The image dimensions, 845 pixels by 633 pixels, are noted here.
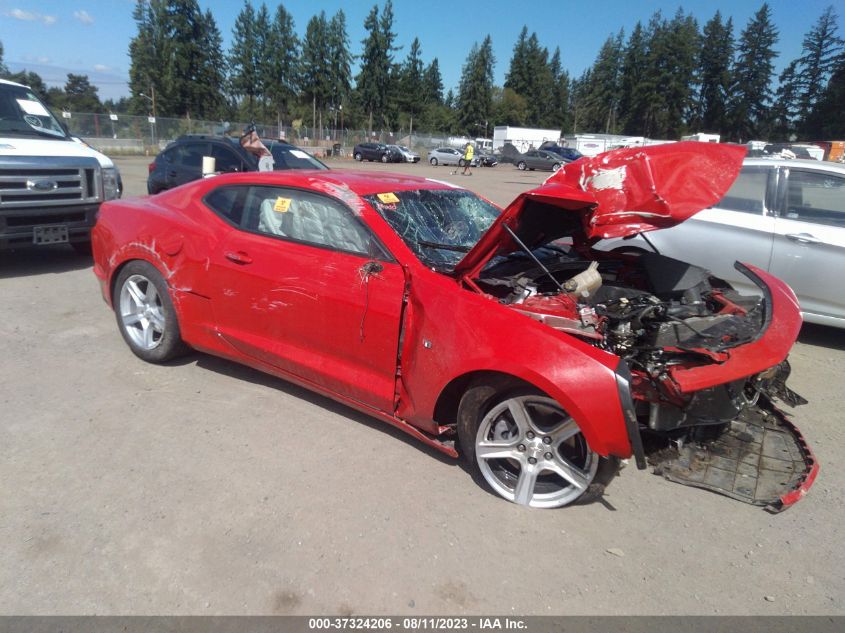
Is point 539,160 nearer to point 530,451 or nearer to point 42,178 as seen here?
point 42,178

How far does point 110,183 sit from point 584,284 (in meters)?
6.76

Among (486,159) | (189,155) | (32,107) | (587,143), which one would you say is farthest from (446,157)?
(32,107)

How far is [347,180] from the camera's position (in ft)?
11.5

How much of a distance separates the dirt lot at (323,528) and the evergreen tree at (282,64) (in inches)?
2958

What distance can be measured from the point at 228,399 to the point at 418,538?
6.09 feet

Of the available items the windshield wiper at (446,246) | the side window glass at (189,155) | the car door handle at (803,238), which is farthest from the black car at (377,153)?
the windshield wiper at (446,246)

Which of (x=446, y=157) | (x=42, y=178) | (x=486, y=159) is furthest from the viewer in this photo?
(x=486, y=159)

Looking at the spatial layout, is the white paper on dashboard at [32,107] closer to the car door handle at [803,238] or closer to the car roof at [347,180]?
the car roof at [347,180]

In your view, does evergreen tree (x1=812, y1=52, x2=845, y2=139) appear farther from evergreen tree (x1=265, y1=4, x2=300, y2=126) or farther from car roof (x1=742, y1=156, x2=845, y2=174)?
car roof (x1=742, y1=156, x2=845, y2=174)

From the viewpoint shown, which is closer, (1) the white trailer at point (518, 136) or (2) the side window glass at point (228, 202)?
(2) the side window glass at point (228, 202)

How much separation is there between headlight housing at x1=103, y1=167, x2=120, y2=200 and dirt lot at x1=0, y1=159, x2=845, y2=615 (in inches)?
165

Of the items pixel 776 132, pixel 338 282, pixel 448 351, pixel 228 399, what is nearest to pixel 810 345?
pixel 448 351

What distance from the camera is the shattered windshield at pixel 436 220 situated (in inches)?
127

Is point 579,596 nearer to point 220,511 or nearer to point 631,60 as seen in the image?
point 220,511
